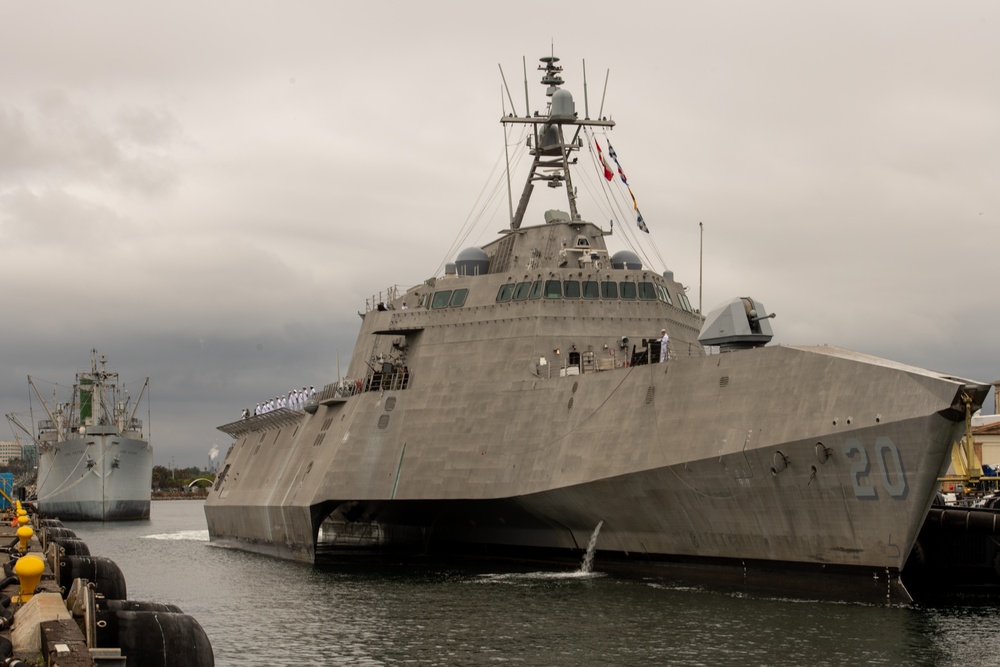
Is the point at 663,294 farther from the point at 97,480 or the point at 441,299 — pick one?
the point at 97,480

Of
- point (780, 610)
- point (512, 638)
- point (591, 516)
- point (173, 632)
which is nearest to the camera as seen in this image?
point (173, 632)

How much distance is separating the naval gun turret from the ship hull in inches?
2874

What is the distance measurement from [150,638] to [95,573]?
4664 mm

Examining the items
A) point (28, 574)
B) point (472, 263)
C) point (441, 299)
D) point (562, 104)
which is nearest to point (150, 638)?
point (28, 574)

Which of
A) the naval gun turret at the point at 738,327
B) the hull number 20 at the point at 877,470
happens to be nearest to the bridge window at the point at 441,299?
the naval gun turret at the point at 738,327

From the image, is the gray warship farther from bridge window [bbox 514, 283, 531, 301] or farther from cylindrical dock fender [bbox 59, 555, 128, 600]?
cylindrical dock fender [bbox 59, 555, 128, 600]

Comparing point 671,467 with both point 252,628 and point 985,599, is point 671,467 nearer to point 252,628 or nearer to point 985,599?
point 985,599

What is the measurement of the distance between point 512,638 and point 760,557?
6460 mm

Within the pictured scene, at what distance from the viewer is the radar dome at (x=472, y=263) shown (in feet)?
116

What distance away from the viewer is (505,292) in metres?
32.8

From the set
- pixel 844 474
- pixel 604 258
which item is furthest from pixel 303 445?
pixel 844 474

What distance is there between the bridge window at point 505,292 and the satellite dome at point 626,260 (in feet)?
11.8

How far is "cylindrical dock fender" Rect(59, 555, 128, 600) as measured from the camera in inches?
596

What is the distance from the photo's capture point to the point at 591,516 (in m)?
28.4
